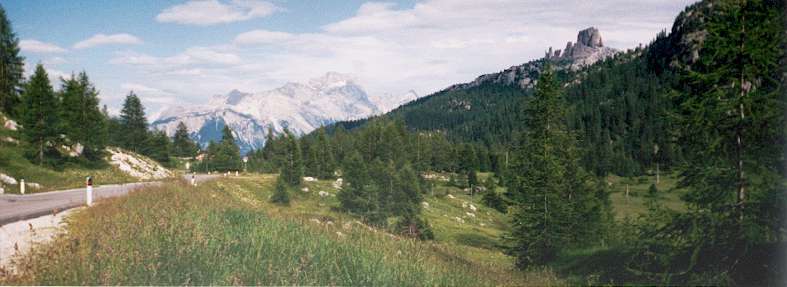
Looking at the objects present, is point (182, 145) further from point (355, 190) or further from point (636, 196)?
point (636, 196)

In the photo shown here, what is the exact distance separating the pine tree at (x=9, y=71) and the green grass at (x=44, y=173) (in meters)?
17.3

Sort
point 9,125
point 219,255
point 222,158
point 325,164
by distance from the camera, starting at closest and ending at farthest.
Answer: point 219,255, point 9,125, point 325,164, point 222,158

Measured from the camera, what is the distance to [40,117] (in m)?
37.1

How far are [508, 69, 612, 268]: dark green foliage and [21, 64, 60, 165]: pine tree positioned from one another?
3699cm

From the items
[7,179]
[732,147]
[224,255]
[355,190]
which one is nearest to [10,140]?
[7,179]

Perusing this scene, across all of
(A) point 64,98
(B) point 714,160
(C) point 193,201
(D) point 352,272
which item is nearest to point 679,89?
(B) point 714,160

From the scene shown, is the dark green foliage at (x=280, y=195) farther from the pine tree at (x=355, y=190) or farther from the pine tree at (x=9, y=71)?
the pine tree at (x=9, y=71)

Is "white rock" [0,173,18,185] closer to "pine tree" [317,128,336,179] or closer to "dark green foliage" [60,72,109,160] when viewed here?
"dark green foliage" [60,72,109,160]

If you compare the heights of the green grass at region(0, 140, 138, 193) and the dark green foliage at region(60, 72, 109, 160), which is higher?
the dark green foliage at region(60, 72, 109, 160)

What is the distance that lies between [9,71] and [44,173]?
34.1m

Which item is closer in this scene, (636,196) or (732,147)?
(732,147)

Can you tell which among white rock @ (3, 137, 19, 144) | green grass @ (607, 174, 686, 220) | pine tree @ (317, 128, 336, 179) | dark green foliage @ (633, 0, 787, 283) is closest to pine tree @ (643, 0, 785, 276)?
dark green foliage @ (633, 0, 787, 283)

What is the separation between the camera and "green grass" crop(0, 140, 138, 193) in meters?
29.2

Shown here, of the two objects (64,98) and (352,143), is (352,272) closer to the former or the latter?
(64,98)
